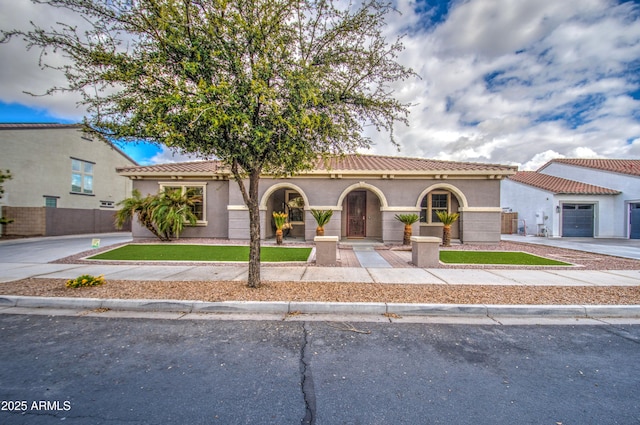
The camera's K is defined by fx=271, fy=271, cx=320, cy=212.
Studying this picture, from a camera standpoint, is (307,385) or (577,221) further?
(577,221)

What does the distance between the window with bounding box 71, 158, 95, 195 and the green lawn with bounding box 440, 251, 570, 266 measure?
24236 mm

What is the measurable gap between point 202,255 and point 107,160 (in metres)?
18.2

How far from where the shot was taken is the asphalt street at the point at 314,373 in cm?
241

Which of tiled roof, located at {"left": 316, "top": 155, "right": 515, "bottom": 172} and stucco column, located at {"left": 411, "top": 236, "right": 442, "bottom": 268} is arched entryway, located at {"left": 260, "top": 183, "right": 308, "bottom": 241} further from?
stucco column, located at {"left": 411, "top": 236, "right": 442, "bottom": 268}

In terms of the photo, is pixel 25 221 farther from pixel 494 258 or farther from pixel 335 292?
pixel 494 258

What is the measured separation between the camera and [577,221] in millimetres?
18734

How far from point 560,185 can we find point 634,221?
4.48 meters

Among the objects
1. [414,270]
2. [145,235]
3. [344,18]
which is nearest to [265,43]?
[344,18]

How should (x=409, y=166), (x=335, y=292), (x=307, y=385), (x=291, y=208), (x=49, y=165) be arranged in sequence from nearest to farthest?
(x=307, y=385) < (x=335, y=292) < (x=409, y=166) < (x=291, y=208) < (x=49, y=165)

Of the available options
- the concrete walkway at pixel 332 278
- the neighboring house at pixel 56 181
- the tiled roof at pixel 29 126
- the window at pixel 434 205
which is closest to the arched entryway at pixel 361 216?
the window at pixel 434 205

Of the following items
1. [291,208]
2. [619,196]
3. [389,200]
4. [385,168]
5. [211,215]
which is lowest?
[211,215]

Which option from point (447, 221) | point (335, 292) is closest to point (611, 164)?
point (447, 221)

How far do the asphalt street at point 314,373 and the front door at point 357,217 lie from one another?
427 inches

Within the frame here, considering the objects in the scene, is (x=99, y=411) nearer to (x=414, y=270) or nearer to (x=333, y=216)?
(x=414, y=270)
